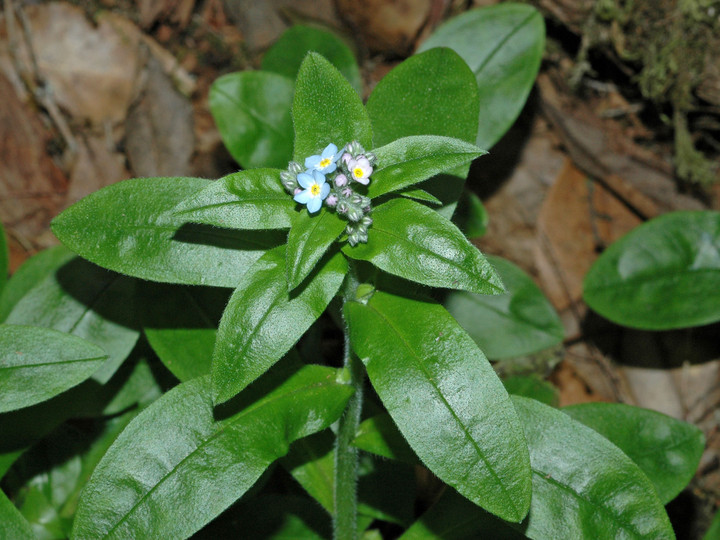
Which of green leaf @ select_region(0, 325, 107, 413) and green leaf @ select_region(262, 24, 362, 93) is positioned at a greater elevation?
green leaf @ select_region(262, 24, 362, 93)

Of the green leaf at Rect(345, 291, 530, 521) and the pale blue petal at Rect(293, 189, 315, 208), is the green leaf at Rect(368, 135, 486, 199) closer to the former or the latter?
the pale blue petal at Rect(293, 189, 315, 208)

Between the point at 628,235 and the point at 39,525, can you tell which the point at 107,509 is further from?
the point at 628,235

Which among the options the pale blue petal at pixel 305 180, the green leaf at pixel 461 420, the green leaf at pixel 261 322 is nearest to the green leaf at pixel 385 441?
the green leaf at pixel 461 420

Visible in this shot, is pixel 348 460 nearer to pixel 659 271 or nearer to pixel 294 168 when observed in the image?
pixel 294 168

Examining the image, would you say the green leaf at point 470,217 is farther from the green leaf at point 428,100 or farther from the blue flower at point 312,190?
the blue flower at point 312,190

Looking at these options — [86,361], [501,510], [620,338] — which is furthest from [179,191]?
[620,338]

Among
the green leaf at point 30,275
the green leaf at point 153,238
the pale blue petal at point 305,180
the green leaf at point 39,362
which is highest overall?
the pale blue petal at point 305,180

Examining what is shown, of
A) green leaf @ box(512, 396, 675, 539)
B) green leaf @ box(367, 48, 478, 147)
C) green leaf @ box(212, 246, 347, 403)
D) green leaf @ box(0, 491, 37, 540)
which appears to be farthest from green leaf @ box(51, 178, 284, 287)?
green leaf @ box(512, 396, 675, 539)
